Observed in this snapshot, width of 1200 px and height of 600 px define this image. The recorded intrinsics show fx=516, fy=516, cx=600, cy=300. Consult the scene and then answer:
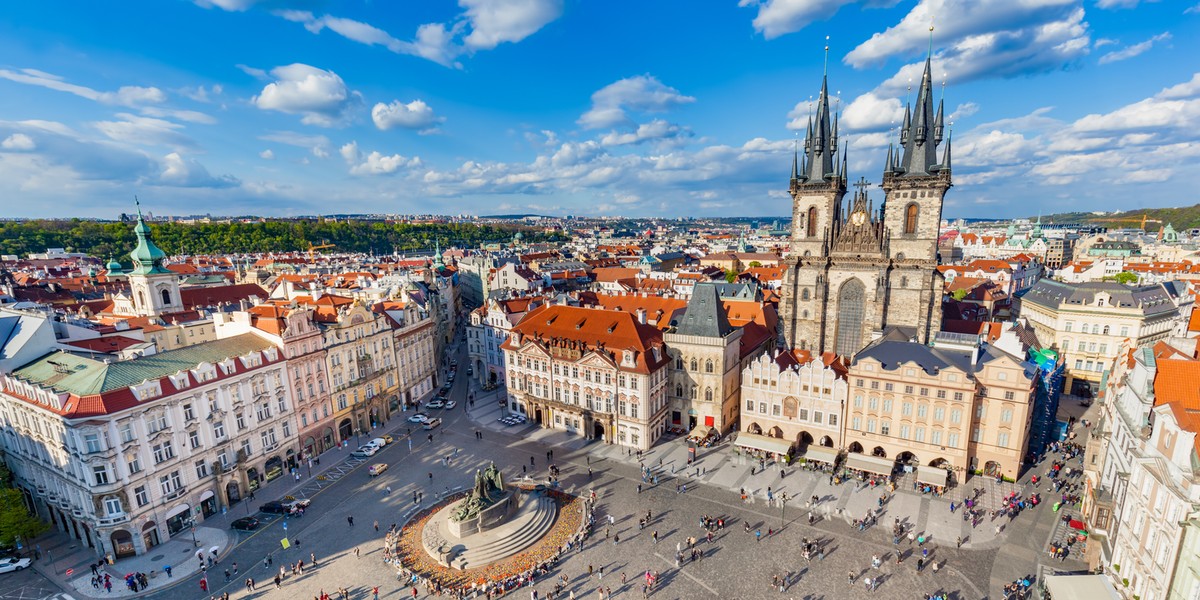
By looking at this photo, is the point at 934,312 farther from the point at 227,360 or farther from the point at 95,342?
the point at 95,342

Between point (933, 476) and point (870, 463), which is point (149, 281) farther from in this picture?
point (933, 476)

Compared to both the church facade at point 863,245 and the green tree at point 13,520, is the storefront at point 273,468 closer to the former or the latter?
the green tree at point 13,520

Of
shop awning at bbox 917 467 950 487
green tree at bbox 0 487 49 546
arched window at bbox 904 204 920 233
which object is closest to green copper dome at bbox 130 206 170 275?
green tree at bbox 0 487 49 546

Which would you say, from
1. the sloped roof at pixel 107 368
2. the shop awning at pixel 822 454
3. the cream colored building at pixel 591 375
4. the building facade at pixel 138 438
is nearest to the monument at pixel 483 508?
the cream colored building at pixel 591 375

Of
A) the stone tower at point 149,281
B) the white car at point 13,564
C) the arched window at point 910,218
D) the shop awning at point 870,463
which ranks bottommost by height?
the white car at point 13,564

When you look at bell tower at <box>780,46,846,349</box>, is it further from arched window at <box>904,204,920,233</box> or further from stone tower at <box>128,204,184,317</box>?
stone tower at <box>128,204,184,317</box>
